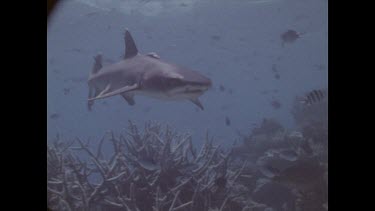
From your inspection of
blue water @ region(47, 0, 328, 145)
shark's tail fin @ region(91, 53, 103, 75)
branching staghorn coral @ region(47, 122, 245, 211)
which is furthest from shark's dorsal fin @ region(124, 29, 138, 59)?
blue water @ region(47, 0, 328, 145)

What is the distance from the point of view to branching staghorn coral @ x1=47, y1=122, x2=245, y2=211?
434 cm

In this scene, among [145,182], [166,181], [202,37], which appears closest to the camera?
[145,182]

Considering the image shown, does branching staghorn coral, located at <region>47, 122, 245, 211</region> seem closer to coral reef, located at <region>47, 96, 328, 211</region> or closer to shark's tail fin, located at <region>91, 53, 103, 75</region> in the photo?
coral reef, located at <region>47, 96, 328, 211</region>

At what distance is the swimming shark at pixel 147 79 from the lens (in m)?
4.76

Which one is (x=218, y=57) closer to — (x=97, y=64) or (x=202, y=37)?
(x=202, y=37)

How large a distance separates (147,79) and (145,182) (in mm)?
1470

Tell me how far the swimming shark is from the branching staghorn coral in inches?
27.4

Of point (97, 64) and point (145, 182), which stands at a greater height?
point (97, 64)

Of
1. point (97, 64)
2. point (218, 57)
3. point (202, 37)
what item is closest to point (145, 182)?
point (97, 64)

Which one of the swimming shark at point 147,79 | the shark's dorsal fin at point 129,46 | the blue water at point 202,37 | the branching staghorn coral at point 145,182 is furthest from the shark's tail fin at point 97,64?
the blue water at point 202,37

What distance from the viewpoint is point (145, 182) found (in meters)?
4.54

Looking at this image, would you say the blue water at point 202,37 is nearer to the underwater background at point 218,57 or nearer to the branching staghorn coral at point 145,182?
the underwater background at point 218,57
